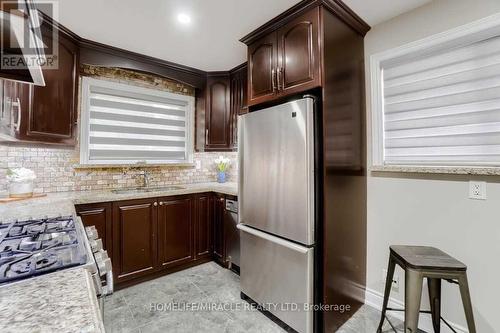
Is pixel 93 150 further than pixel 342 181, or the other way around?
pixel 93 150

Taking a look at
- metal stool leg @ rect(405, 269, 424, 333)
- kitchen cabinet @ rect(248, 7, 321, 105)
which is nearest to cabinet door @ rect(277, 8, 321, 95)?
kitchen cabinet @ rect(248, 7, 321, 105)

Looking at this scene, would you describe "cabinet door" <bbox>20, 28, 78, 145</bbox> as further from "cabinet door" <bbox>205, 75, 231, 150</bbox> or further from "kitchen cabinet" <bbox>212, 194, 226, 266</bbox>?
"kitchen cabinet" <bbox>212, 194, 226, 266</bbox>

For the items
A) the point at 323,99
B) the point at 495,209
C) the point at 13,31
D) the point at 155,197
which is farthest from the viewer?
the point at 155,197

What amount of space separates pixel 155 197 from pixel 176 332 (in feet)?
4.03

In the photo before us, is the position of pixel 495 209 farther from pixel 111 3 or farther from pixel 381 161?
pixel 111 3

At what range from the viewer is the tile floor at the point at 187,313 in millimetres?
1776

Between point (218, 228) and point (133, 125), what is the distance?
1.61 metres

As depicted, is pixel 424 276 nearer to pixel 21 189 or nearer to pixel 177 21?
pixel 177 21

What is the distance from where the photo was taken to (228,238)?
8.65 ft

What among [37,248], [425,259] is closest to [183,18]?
[37,248]

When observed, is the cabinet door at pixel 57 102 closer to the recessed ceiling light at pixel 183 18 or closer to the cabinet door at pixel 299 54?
the recessed ceiling light at pixel 183 18

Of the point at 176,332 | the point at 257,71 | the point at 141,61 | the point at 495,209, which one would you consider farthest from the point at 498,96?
the point at 141,61

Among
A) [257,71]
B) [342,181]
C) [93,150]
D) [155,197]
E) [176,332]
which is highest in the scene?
[257,71]

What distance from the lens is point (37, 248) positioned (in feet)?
3.11
